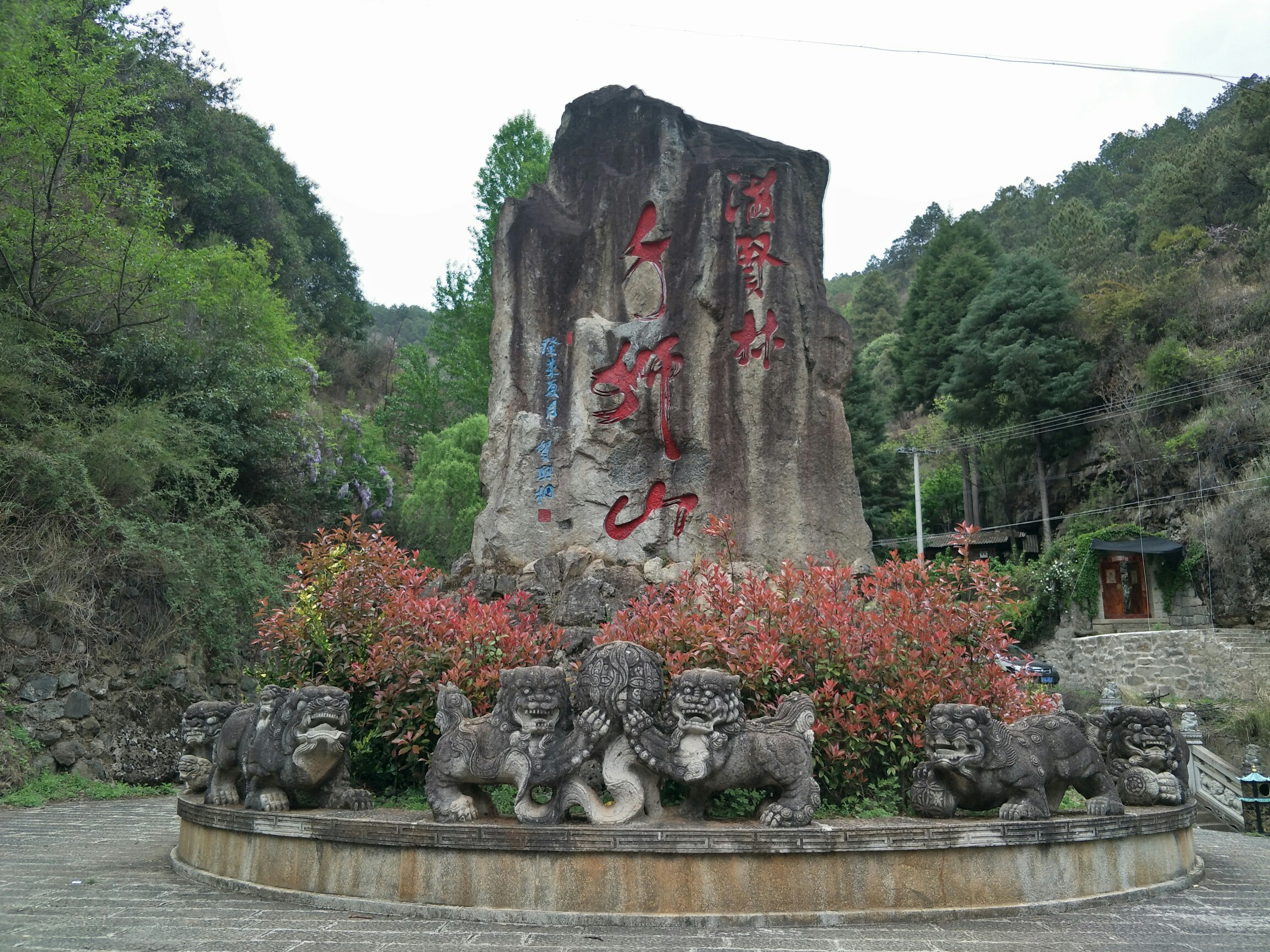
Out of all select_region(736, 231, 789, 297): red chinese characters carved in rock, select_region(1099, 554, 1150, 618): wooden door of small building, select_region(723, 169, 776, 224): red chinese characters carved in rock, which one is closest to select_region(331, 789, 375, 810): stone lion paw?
select_region(736, 231, 789, 297): red chinese characters carved in rock

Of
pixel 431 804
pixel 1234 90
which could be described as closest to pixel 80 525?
pixel 431 804

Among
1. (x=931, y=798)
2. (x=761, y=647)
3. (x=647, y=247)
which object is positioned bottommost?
(x=931, y=798)

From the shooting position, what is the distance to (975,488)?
25.6 meters

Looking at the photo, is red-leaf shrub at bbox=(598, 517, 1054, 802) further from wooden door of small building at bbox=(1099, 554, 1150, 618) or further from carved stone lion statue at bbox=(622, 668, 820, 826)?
wooden door of small building at bbox=(1099, 554, 1150, 618)

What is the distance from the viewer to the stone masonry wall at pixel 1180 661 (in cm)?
1597

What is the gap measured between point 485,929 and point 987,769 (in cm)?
219

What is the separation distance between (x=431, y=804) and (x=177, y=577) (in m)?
6.96

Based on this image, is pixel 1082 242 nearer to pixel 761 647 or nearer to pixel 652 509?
pixel 652 509

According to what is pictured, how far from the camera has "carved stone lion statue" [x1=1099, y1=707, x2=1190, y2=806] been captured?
479 cm

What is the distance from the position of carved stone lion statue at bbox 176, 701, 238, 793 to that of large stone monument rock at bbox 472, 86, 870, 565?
281cm

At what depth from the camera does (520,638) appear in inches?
202

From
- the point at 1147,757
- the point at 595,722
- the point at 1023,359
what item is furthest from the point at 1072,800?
the point at 1023,359

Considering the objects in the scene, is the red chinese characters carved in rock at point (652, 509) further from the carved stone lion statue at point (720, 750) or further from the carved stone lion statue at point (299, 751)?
the carved stone lion statue at point (720, 750)

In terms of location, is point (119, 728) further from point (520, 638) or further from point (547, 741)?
point (547, 741)
